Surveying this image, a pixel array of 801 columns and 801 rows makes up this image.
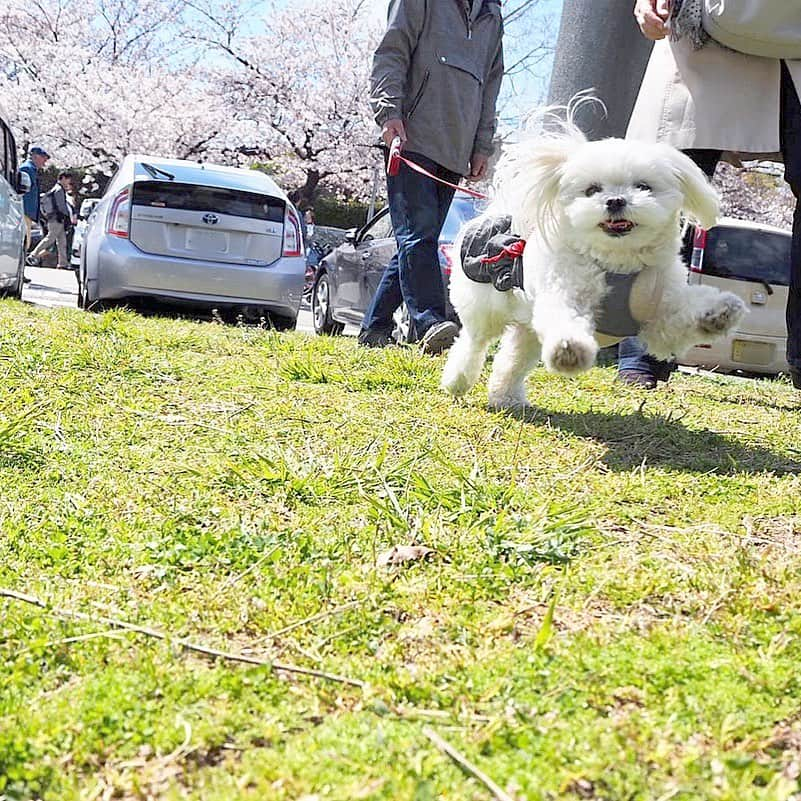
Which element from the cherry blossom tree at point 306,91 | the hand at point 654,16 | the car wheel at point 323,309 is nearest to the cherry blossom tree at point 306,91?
the cherry blossom tree at point 306,91

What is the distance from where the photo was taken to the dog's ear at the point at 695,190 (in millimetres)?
3379

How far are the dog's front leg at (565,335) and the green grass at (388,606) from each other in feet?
1.03

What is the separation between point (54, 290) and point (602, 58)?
1000 cm

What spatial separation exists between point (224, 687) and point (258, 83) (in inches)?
1380

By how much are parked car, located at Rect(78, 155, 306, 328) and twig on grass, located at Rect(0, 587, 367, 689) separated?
6.62 meters

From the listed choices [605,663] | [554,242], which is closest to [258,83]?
[554,242]

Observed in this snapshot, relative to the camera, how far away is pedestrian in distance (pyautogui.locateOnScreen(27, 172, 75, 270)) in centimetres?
1789

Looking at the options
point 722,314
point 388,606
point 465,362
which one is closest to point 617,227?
point 722,314

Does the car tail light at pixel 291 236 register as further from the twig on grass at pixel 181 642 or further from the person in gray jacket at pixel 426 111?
the twig on grass at pixel 181 642

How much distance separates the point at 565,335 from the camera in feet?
10.5

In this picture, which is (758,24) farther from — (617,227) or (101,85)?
(101,85)

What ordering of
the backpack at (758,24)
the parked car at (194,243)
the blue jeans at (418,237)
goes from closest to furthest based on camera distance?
the backpack at (758,24)
the blue jeans at (418,237)
the parked car at (194,243)

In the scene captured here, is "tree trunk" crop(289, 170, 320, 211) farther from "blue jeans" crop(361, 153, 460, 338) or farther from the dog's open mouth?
the dog's open mouth

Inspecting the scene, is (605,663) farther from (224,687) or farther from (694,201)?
(694,201)
